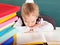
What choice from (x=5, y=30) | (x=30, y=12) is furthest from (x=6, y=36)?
(x=30, y=12)

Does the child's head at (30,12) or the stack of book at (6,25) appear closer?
the stack of book at (6,25)

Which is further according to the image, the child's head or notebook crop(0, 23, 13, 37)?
the child's head

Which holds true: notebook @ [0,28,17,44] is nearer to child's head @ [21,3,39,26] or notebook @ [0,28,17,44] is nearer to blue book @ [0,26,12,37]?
blue book @ [0,26,12,37]

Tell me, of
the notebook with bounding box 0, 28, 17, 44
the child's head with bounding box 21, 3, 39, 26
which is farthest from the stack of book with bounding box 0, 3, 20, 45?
the child's head with bounding box 21, 3, 39, 26

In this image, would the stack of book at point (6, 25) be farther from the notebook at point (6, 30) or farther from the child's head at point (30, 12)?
the child's head at point (30, 12)

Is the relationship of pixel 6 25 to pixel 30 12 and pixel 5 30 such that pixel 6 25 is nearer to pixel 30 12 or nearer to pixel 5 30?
pixel 5 30

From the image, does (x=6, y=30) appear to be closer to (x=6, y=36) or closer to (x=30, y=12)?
(x=6, y=36)

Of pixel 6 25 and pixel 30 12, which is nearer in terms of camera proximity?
pixel 6 25

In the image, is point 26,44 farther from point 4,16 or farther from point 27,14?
point 27,14

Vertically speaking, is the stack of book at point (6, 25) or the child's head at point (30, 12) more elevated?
the stack of book at point (6, 25)

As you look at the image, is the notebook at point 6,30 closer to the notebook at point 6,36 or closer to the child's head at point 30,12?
the notebook at point 6,36

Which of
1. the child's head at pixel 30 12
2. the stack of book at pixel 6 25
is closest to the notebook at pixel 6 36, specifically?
→ the stack of book at pixel 6 25

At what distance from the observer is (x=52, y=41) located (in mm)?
754

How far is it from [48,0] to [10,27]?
1933mm
